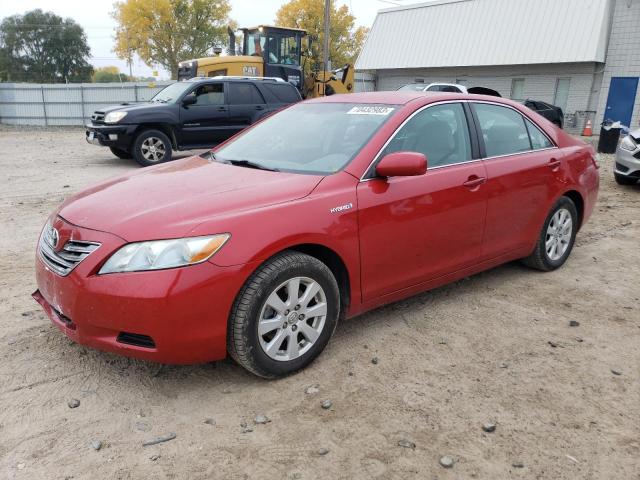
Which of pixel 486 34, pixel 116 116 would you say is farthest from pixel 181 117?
pixel 486 34

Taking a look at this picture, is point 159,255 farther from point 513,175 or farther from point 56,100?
point 56,100

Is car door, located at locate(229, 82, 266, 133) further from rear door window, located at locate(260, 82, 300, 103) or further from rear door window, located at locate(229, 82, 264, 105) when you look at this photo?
rear door window, located at locate(260, 82, 300, 103)

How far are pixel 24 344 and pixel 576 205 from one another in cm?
469

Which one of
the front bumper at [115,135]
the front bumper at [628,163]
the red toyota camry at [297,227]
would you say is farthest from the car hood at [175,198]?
the front bumper at [628,163]

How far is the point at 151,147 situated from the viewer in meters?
11.2

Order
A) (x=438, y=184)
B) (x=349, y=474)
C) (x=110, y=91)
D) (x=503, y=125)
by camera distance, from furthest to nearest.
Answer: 1. (x=110, y=91)
2. (x=503, y=125)
3. (x=438, y=184)
4. (x=349, y=474)

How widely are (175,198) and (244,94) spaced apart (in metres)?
9.37

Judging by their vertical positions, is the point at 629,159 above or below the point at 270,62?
below

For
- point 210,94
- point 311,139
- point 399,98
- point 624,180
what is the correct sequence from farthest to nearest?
1. point 210,94
2. point 624,180
3. point 399,98
4. point 311,139

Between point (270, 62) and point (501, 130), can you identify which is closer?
point (501, 130)

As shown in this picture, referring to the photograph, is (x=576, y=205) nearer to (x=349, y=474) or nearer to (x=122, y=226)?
(x=349, y=474)

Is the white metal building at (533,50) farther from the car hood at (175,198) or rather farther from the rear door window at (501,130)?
the car hood at (175,198)

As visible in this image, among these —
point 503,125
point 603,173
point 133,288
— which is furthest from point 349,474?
point 603,173

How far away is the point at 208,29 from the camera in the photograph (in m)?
48.3
